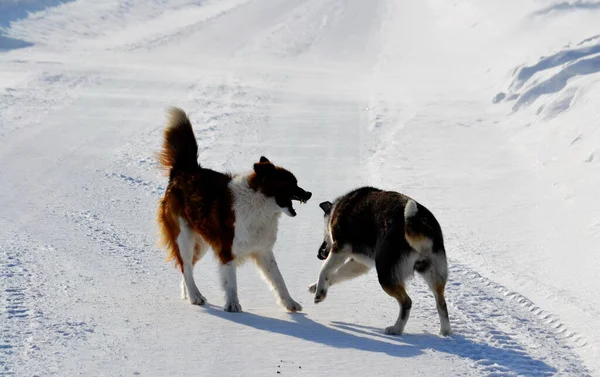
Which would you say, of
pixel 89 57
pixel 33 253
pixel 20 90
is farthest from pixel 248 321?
pixel 89 57

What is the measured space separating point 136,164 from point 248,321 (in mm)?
7965

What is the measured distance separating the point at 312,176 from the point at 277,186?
6.52 metres

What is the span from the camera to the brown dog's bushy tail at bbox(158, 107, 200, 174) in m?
8.84

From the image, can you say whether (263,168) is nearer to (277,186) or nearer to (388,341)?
(277,186)

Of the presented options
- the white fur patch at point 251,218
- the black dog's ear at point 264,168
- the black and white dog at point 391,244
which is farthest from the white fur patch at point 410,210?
the black dog's ear at point 264,168

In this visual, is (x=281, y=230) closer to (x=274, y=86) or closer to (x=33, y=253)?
(x=33, y=253)

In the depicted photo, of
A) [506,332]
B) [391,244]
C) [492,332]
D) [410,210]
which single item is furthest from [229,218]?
[506,332]

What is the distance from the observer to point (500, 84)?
76.5 feet

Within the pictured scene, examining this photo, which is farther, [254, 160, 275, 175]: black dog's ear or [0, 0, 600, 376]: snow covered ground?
[254, 160, 275, 175]: black dog's ear

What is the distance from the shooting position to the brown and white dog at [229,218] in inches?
320

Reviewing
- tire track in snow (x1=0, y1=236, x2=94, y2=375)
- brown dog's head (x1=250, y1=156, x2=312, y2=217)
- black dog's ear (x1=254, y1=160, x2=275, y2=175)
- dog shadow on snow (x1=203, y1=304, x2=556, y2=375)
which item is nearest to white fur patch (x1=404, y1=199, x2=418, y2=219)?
dog shadow on snow (x1=203, y1=304, x2=556, y2=375)

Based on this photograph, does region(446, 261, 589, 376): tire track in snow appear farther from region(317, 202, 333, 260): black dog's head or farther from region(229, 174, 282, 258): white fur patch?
region(229, 174, 282, 258): white fur patch

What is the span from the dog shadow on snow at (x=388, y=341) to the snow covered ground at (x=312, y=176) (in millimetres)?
32

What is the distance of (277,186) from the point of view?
8.16 metres
